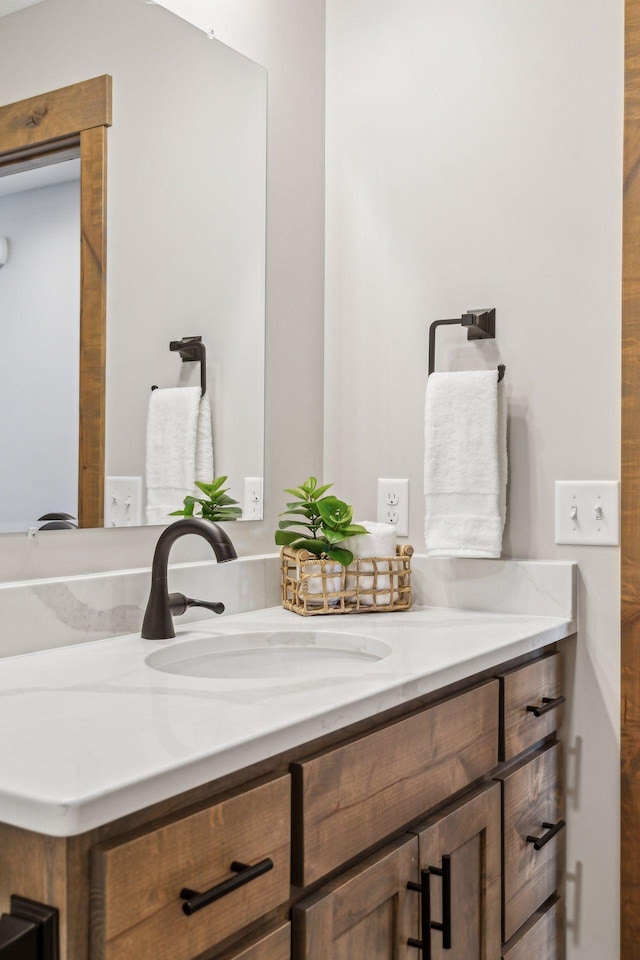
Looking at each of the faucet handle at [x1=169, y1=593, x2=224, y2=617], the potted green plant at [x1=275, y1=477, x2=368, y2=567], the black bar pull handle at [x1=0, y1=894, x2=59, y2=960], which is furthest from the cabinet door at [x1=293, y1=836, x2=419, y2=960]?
the potted green plant at [x1=275, y1=477, x2=368, y2=567]

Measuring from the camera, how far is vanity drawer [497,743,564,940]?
136cm

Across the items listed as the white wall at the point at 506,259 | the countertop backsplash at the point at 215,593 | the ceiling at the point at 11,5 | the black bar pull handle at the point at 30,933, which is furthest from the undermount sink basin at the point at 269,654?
the ceiling at the point at 11,5

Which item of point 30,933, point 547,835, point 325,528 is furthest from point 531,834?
point 30,933

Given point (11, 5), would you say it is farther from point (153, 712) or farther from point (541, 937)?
point (541, 937)

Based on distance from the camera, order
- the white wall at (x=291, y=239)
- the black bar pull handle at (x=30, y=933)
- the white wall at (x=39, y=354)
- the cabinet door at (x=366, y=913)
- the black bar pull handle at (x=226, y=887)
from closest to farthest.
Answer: the black bar pull handle at (x=30, y=933), the black bar pull handle at (x=226, y=887), the cabinet door at (x=366, y=913), the white wall at (x=39, y=354), the white wall at (x=291, y=239)

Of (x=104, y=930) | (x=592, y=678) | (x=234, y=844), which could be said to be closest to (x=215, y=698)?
(x=234, y=844)

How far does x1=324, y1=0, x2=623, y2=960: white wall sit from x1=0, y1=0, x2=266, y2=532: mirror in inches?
9.6

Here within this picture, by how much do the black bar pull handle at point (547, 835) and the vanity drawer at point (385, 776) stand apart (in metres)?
0.25

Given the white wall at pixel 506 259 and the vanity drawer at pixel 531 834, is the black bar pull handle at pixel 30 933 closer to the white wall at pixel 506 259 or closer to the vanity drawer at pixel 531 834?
the vanity drawer at pixel 531 834

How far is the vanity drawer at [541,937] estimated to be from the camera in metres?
1.41

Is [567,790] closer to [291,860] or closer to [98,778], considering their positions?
[291,860]

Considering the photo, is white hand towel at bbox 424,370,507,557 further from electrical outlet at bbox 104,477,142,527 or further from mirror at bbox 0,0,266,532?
electrical outlet at bbox 104,477,142,527

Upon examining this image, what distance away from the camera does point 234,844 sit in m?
0.82

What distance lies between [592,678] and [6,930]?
3.95 ft
